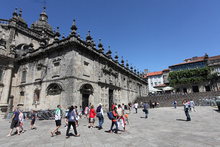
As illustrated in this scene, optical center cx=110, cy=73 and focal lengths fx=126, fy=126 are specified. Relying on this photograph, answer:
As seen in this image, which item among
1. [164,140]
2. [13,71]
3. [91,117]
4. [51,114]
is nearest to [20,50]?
[13,71]

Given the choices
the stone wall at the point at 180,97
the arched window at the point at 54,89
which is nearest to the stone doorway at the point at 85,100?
the arched window at the point at 54,89

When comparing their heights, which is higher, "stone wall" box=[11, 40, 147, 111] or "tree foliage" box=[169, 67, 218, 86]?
"tree foliage" box=[169, 67, 218, 86]

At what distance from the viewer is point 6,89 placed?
62.8 ft

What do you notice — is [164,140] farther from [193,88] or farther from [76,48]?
[193,88]

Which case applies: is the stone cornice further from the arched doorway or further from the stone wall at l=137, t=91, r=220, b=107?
the stone wall at l=137, t=91, r=220, b=107

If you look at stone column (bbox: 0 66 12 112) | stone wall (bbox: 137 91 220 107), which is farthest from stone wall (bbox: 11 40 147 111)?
stone wall (bbox: 137 91 220 107)

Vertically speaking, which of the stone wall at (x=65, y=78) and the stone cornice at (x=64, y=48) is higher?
the stone cornice at (x=64, y=48)

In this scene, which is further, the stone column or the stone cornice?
the stone column

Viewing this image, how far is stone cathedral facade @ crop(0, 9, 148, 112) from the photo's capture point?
15484 millimetres

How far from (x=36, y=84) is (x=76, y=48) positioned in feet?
27.3

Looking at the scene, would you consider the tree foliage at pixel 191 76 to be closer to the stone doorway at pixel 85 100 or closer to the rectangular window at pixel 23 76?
the stone doorway at pixel 85 100

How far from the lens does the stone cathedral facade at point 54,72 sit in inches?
610

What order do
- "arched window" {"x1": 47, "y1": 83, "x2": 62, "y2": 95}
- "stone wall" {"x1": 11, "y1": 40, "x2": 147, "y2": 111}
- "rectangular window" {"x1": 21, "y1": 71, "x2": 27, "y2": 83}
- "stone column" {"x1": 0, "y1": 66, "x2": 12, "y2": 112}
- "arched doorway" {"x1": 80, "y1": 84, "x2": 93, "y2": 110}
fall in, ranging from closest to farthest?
"stone wall" {"x1": 11, "y1": 40, "x2": 147, "y2": 111} → "arched window" {"x1": 47, "y1": 83, "x2": 62, "y2": 95} → "arched doorway" {"x1": 80, "y1": 84, "x2": 93, "y2": 110} → "stone column" {"x1": 0, "y1": 66, "x2": 12, "y2": 112} → "rectangular window" {"x1": 21, "y1": 71, "x2": 27, "y2": 83}

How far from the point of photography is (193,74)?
40344 millimetres
